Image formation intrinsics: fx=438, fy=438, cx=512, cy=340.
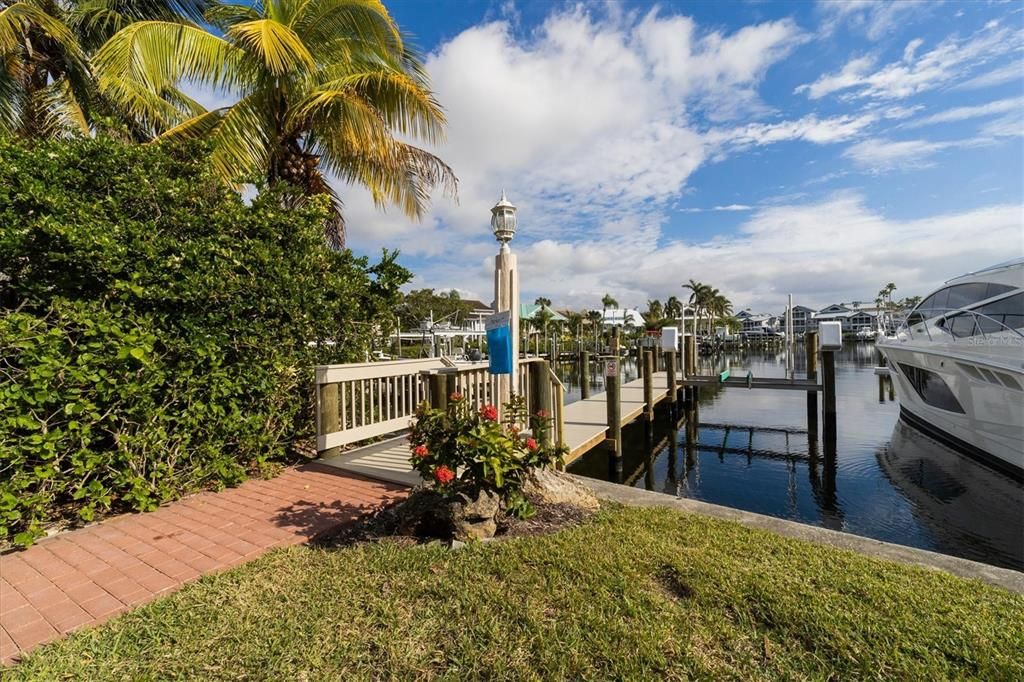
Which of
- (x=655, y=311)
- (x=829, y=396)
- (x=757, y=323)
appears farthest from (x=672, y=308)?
(x=829, y=396)

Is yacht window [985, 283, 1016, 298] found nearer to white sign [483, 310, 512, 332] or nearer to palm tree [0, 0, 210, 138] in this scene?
white sign [483, 310, 512, 332]

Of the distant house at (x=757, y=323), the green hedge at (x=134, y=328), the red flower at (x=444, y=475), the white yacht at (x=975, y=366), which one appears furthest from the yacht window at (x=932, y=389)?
the distant house at (x=757, y=323)

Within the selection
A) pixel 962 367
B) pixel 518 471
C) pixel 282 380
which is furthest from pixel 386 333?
pixel 962 367

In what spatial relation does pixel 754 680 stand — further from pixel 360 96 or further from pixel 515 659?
pixel 360 96

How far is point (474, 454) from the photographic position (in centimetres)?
308

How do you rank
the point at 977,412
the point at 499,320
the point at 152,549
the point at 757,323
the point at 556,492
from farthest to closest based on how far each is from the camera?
the point at 757,323 < the point at 977,412 < the point at 499,320 < the point at 556,492 < the point at 152,549

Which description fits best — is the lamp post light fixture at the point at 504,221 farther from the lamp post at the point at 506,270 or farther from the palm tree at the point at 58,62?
the palm tree at the point at 58,62

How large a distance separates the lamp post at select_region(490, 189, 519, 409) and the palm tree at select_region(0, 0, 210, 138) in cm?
728

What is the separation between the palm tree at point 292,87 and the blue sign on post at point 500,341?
11.7 feet

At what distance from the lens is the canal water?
6.57m

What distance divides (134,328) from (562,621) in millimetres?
4025

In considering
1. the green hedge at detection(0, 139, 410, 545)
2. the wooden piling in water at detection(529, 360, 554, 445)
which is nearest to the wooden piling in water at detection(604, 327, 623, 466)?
the wooden piling in water at detection(529, 360, 554, 445)

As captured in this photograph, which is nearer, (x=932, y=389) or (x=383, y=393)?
(x=383, y=393)

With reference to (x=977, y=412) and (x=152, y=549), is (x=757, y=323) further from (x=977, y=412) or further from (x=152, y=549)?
(x=152, y=549)
